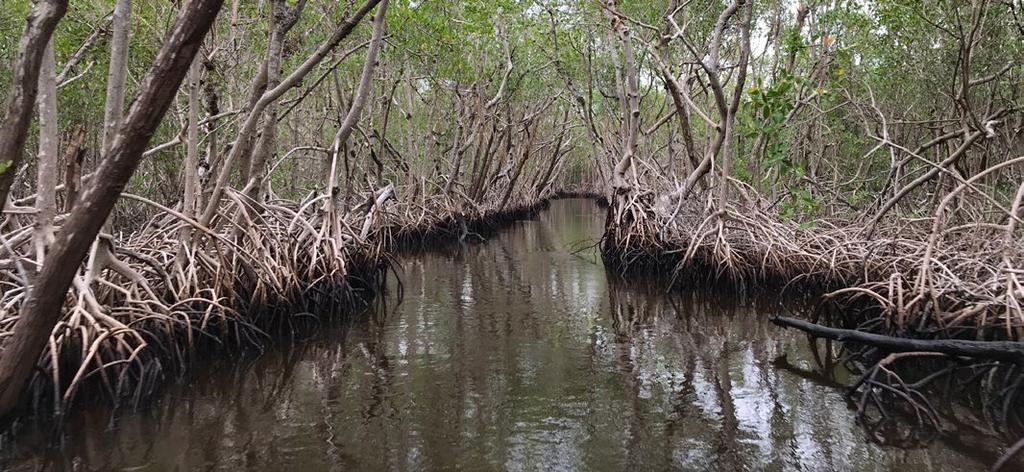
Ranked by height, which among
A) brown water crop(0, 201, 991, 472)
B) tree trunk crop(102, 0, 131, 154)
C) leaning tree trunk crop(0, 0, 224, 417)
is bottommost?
brown water crop(0, 201, 991, 472)

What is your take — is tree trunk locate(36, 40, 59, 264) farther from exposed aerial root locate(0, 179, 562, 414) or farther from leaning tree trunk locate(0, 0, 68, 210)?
leaning tree trunk locate(0, 0, 68, 210)

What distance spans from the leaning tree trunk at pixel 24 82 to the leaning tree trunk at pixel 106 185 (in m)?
0.35

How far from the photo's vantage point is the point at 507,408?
163 inches

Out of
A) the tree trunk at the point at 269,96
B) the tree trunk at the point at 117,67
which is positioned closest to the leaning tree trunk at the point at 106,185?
the tree trunk at the point at 117,67

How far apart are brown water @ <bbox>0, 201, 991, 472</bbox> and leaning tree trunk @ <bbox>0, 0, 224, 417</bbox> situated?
2.77 feet

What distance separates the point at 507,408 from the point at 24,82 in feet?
10.2

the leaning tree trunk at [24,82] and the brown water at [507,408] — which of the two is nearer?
the leaning tree trunk at [24,82]

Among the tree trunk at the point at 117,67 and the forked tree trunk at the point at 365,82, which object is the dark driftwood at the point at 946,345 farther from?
the forked tree trunk at the point at 365,82

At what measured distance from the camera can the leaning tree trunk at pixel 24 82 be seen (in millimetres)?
2600

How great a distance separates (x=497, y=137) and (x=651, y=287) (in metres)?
9.21

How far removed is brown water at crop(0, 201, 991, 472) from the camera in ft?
11.0

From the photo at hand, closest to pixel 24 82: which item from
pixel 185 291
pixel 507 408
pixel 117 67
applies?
pixel 117 67

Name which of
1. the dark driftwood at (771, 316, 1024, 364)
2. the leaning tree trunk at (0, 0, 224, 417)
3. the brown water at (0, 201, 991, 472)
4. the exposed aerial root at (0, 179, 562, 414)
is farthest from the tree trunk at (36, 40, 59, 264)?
the dark driftwood at (771, 316, 1024, 364)

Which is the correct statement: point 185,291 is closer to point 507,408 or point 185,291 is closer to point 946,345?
point 507,408
